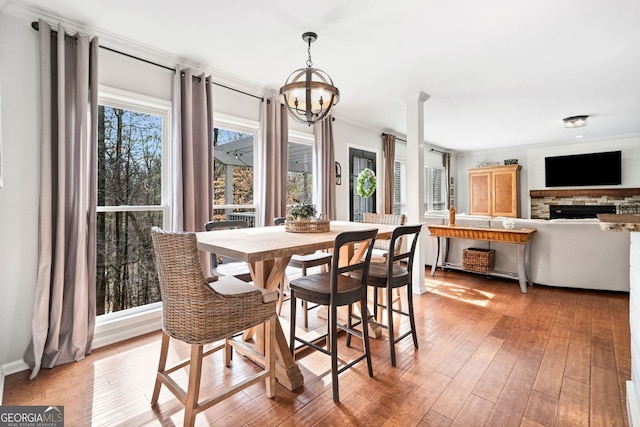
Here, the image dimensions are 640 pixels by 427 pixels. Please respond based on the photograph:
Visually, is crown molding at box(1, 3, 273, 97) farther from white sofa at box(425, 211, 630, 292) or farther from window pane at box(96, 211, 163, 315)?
white sofa at box(425, 211, 630, 292)

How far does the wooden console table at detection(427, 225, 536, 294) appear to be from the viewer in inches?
153

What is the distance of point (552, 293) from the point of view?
12.7ft

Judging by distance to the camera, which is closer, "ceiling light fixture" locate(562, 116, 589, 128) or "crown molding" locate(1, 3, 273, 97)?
"crown molding" locate(1, 3, 273, 97)

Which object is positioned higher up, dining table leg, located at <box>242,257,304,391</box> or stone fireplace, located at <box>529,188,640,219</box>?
stone fireplace, located at <box>529,188,640,219</box>

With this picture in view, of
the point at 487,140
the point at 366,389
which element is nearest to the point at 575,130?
the point at 487,140

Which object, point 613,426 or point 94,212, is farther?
point 94,212

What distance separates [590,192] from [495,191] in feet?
5.86

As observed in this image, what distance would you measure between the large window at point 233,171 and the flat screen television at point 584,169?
6.90 m

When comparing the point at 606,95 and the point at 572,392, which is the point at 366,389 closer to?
the point at 572,392

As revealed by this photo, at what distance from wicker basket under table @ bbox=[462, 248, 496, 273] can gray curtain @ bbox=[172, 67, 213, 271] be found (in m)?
3.48

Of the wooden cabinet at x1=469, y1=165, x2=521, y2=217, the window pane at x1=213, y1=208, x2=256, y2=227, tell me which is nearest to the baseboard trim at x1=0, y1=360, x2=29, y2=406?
the window pane at x1=213, y1=208, x2=256, y2=227

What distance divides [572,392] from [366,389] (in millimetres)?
1220

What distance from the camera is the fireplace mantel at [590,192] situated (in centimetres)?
650

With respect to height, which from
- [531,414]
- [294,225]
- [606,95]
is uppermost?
[606,95]
